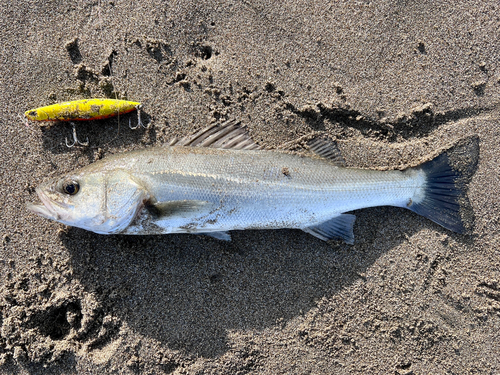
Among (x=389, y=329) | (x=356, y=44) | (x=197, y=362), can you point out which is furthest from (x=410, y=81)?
(x=197, y=362)

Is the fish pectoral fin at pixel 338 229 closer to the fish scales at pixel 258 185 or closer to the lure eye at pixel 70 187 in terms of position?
the fish scales at pixel 258 185

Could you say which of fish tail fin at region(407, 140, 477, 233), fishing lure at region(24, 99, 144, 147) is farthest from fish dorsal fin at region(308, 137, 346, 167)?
fishing lure at region(24, 99, 144, 147)

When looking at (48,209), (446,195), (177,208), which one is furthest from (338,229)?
(48,209)

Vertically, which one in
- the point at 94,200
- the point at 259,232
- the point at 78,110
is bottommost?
the point at 259,232

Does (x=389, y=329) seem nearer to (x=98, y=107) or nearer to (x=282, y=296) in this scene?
(x=282, y=296)

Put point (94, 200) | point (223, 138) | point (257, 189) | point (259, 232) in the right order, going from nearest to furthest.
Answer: point (94, 200)
point (257, 189)
point (223, 138)
point (259, 232)

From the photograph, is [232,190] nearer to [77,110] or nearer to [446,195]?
[77,110]

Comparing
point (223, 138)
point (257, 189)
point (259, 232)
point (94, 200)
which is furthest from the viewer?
point (259, 232)
